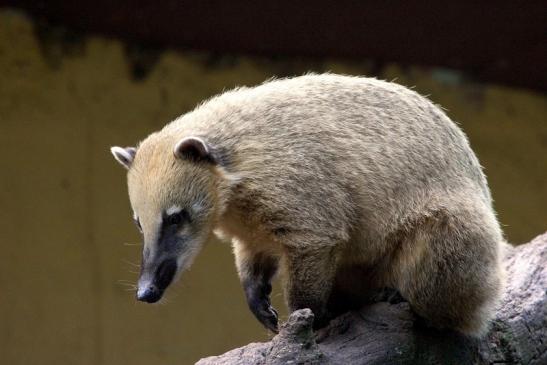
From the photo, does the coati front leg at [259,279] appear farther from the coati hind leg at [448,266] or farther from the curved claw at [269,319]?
the coati hind leg at [448,266]

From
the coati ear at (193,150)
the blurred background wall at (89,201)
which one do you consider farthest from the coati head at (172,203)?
the blurred background wall at (89,201)

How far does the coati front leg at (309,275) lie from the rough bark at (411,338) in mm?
148

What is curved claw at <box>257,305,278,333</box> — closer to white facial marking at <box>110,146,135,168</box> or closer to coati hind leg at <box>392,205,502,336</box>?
coati hind leg at <box>392,205,502,336</box>

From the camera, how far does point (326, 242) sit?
11.2ft

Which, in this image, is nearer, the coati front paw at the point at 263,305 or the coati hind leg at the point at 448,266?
the coati hind leg at the point at 448,266

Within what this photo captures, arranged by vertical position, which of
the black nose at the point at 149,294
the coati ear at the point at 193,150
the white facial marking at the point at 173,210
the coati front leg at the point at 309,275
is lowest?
the black nose at the point at 149,294

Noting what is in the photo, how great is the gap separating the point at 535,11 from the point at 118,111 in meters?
2.90

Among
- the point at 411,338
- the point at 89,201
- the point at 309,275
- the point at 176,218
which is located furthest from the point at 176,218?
the point at 89,201

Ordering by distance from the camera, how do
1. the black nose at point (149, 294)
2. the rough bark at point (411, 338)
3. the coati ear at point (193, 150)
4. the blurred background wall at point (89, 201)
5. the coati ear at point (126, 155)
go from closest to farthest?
1. the rough bark at point (411, 338)
2. the black nose at point (149, 294)
3. the coati ear at point (193, 150)
4. the coati ear at point (126, 155)
5. the blurred background wall at point (89, 201)

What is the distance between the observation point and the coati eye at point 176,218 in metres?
3.44

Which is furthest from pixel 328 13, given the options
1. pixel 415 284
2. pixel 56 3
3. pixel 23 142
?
pixel 415 284

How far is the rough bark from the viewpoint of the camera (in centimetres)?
312

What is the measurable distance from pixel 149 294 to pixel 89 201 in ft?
11.4

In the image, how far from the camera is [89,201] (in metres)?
6.70
